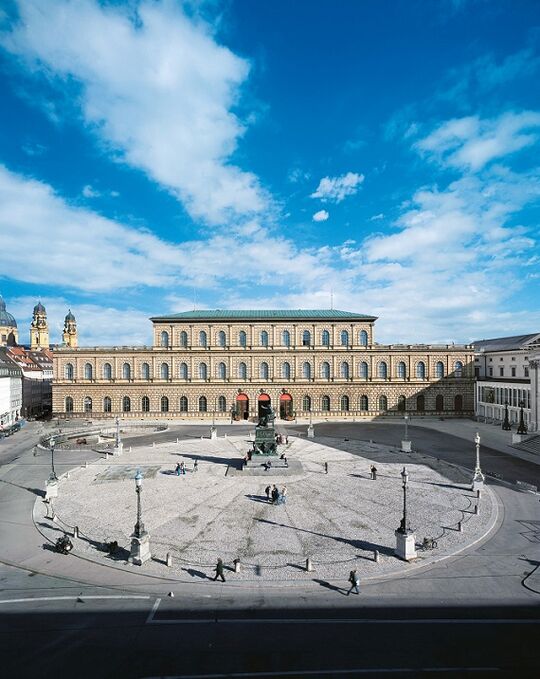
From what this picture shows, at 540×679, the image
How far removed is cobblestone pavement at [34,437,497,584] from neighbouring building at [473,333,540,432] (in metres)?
25.1

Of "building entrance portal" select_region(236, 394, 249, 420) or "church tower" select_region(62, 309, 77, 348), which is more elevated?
"church tower" select_region(62, 309, 77, 348)

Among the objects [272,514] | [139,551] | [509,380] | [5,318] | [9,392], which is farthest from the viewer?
[5,318]

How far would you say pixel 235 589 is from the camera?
54.6ft

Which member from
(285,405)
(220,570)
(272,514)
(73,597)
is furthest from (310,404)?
(73,597)

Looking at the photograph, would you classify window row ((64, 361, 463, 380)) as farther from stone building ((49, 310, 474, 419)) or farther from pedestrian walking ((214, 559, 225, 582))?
pedestrian walking ((214, 559, 225, 582))

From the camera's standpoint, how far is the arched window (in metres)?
67.1

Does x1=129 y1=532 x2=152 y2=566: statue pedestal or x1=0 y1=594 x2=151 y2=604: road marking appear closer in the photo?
x1=0 y1=594 x2=151 y2=604: road marking

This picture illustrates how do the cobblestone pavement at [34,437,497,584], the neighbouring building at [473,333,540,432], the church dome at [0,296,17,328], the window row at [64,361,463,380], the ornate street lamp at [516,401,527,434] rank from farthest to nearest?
the church dome at [0,296,17,328] < the window row at [64,361,463,380] < the neighbouring building at [473,333,540,432] < the ornate street lamp at [516,401,527,434] < the cobblestone pavement at [34,437,497,584]

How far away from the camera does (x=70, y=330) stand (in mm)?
115500

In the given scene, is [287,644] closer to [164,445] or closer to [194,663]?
[194,663]

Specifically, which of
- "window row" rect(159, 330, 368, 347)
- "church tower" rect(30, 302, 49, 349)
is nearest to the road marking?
"window row" rect(159, 330, 368, 347)

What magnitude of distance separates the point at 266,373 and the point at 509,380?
38252 millimetres

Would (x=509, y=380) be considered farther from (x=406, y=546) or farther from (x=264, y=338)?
(x=406, y=546)

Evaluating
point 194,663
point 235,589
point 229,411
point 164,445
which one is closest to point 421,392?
point 229,411
